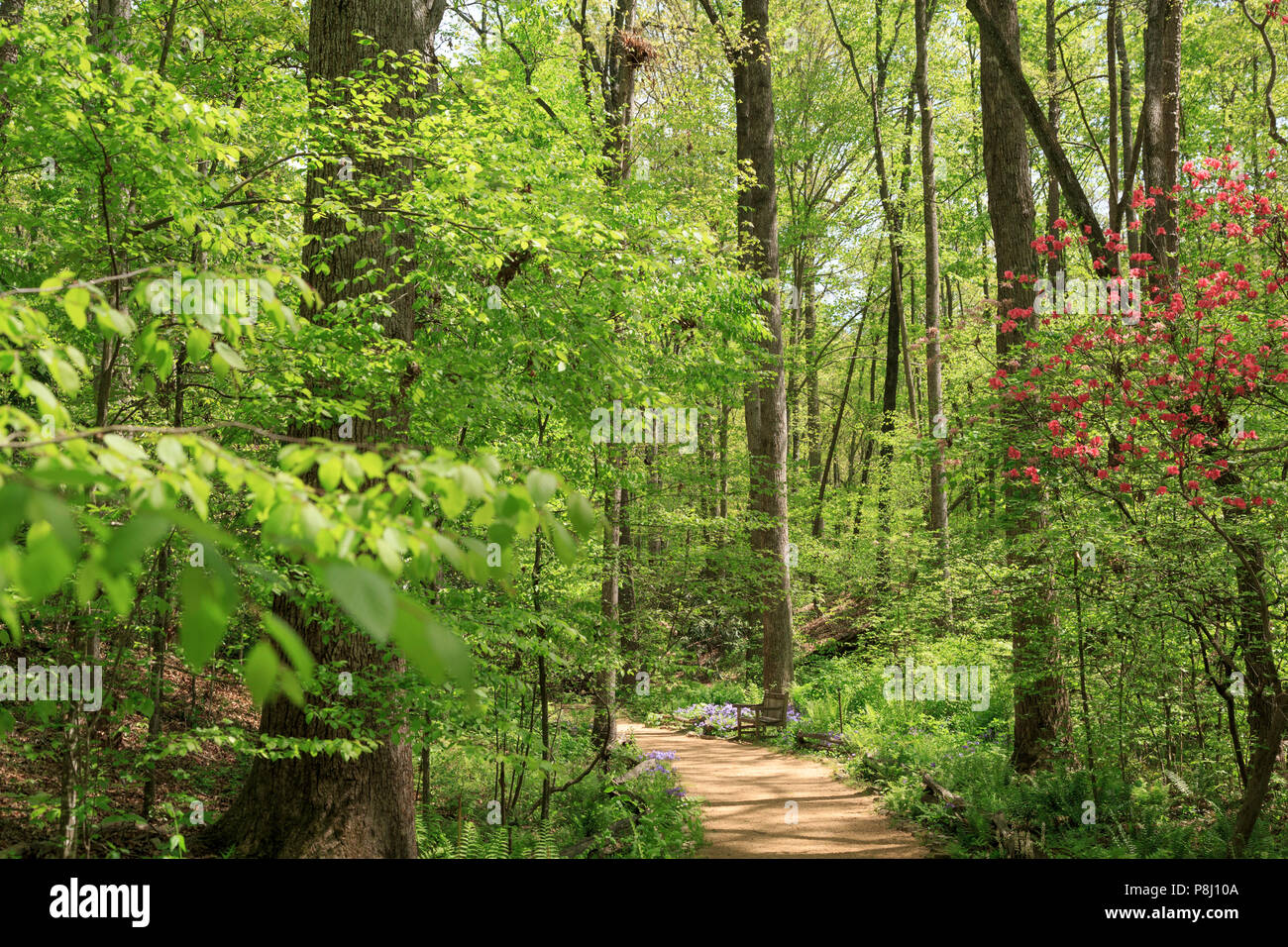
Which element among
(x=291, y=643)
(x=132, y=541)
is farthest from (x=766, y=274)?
(x=132, y=541)

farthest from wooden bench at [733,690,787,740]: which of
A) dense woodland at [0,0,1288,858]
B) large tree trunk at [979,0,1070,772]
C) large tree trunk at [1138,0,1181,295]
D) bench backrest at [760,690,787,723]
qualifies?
large tree trunk at [1138,0,1181,295]

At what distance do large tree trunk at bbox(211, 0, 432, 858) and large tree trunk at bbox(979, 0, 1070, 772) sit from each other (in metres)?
4.82

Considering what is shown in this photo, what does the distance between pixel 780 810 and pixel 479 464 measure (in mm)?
7093

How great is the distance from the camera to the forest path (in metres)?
6.45

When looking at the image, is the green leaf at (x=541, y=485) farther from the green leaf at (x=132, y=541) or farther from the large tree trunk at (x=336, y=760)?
the large tree trunk at (x=336, y=760)

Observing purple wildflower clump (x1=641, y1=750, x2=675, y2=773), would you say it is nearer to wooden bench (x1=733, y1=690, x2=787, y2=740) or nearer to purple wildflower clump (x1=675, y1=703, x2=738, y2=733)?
wooden bench (x1=733, y1=690, x2=787, y2=740)

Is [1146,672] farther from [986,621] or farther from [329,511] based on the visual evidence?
[329,511]

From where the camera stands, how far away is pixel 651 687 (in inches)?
315

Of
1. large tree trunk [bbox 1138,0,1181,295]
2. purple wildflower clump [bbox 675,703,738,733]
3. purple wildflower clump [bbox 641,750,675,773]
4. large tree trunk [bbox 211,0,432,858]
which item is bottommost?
purple wildflower clump [bbox 675,703,738,733]

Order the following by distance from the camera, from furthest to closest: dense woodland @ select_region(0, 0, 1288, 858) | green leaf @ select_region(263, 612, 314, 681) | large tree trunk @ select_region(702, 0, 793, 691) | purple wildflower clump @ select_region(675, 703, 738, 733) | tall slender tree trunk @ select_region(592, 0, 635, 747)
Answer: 1. purple wildflower clump @ select_region(675, 703, 738, 733)
2. large tree trunk @ select_region(702, 0, 793, 691)
3. tall slender tree trunk @ select_region(592, 0, 635, 747)
4. dense woodland @ select_region(0, 0, 1288, 858)
5. green leaf @ select_region(263, 612, 314, 681)

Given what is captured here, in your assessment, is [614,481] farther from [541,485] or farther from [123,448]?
[123,448]

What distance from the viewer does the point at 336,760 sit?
16.3 ft

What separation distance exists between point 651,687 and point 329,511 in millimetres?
6947

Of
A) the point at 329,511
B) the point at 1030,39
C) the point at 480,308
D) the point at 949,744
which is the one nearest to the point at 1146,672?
the point at 949,744
